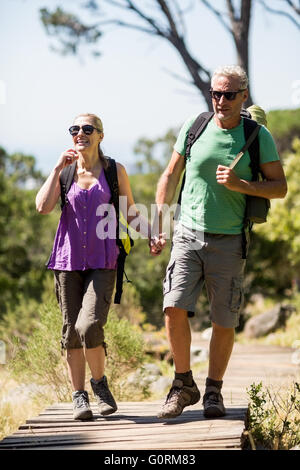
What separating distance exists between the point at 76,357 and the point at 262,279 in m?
14.7

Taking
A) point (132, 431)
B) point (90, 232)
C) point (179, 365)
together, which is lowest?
point (132, 431)

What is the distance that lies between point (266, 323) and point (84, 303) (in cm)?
1016

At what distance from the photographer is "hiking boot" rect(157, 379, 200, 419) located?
4152mm

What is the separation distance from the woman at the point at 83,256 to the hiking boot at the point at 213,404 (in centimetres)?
52

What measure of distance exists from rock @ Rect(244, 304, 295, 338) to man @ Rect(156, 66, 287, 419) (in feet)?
32.5

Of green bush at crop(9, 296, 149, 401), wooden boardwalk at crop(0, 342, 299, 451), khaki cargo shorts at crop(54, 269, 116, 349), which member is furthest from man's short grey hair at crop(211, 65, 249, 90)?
green bush at crop(9, 296, 149, 401)

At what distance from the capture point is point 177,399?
418cm

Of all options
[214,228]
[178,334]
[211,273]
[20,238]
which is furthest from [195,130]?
[20,238]

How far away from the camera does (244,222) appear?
4203 millimetres

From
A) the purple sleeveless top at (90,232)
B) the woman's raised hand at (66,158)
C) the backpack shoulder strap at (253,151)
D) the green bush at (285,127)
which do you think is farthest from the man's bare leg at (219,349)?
the green bush at (285,127)

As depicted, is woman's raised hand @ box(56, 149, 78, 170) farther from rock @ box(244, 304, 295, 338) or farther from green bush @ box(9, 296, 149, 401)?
rock @ box(244, 304, 295, 338)

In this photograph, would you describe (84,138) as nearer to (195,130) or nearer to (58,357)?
(195,130)

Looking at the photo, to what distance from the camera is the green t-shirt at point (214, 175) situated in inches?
163

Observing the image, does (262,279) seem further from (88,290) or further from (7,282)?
(88,290)
